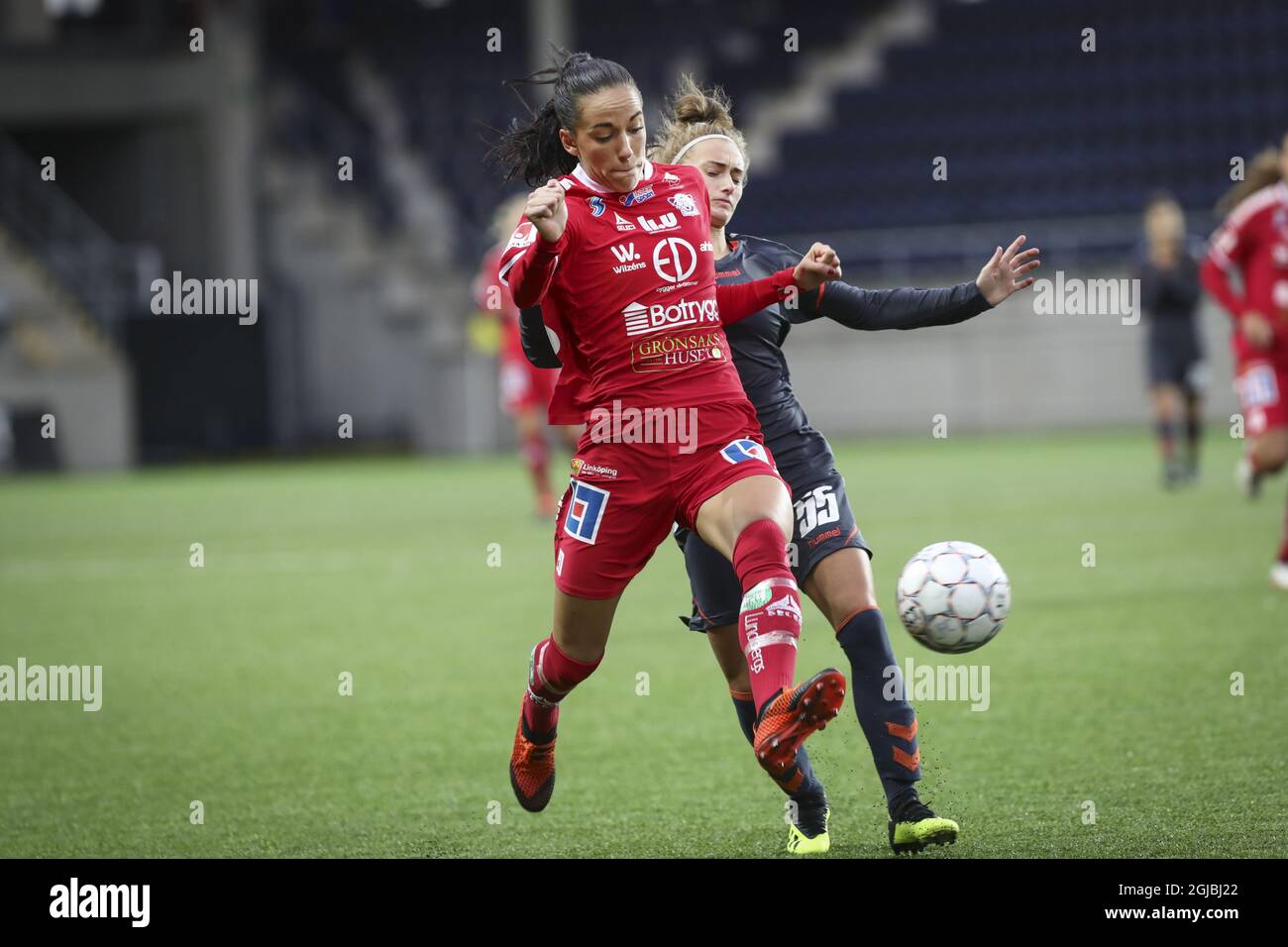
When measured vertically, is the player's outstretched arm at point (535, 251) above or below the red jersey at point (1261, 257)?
below

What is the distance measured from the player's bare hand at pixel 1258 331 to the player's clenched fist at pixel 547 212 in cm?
595

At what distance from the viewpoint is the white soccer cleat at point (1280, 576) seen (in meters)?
8.71

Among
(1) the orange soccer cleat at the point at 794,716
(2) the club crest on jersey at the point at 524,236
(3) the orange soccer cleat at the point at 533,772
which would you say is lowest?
(3) the orange soccer cleat at the point at 533,772

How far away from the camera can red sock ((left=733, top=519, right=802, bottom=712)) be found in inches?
157

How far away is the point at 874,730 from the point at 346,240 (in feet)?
78.7

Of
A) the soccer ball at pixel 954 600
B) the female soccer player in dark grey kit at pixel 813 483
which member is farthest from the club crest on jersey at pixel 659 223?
the soccer ball at pixel 954 600

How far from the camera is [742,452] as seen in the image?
4289 millimetres

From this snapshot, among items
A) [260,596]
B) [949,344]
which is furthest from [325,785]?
[949,344]

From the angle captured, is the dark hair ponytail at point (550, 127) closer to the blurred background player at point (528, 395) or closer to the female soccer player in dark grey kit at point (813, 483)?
the female soccer player in dark grey kit at point (813, 483)

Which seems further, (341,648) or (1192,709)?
(341,648)

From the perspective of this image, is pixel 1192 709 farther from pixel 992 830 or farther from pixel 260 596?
pixel 260 596

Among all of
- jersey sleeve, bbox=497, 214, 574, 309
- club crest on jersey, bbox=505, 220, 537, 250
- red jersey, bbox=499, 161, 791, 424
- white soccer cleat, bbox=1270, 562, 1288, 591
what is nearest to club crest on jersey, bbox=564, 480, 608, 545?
red jersey, bbox=499, 161, 791, 424

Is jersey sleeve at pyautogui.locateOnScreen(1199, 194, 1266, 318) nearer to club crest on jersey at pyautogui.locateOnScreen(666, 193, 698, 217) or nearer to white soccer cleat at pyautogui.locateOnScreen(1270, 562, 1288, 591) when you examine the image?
white soccer cleat at pyautogui.locateOnScreen(1270, 562, 1288, 591)
